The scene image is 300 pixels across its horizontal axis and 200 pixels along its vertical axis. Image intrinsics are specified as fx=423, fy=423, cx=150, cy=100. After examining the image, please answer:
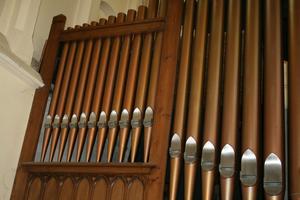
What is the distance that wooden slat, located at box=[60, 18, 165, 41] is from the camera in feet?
15.2

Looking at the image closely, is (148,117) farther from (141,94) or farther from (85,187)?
(85,187)

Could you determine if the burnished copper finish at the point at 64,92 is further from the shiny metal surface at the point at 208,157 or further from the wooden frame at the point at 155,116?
the shiny metal surface at the point at 208,157

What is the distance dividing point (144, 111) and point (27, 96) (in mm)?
1398

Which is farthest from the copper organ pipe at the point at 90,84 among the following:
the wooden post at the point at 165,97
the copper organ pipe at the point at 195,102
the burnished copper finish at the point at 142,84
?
the copper organ pipe at the point at 195,102

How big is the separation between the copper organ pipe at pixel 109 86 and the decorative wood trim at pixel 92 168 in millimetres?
159

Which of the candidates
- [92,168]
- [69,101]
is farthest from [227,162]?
A: [69,101]

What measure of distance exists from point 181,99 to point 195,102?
0.15m

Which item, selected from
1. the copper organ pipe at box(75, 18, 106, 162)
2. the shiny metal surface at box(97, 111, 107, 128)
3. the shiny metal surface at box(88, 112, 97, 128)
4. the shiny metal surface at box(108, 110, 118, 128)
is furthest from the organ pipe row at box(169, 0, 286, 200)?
the copper organ pipe at box(75, 18, 106, 162)

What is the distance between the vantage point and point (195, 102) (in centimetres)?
393

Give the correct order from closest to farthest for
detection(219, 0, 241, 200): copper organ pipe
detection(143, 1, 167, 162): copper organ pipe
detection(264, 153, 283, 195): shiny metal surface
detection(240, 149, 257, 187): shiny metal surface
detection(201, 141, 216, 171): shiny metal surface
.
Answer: detection(264, 153, 283, 195): shiny metal surface
detection(240, 149, 257, 187): shiny metal surface
detection(219, 0, 241, 200): copper organ pipe
detection(201, 141, 216, 171): shiny metal surface
detection(143, 1, 167, 162): copper organ pipe

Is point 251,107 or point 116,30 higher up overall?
point 116,30

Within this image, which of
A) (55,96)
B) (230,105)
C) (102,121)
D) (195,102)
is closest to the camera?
(230,105)

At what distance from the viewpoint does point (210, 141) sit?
3.66 meters

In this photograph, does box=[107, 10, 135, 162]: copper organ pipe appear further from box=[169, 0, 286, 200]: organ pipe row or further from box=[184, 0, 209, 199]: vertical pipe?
box=[184, 0, 209, 199]: vertical pipe
